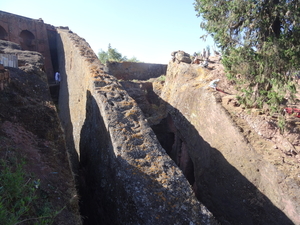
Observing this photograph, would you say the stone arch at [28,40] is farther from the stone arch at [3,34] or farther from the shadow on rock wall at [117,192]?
the shadow on rock wall at [117,192]

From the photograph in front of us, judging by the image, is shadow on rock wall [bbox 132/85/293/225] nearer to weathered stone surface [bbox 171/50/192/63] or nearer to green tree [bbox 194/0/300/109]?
green tree [bbox 194/0/300/109]

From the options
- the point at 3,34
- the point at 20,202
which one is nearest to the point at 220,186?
the point at 20,202

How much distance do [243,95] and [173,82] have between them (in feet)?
14.0

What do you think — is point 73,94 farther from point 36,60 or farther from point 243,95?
point 243,95

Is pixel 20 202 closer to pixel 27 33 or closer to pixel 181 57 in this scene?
pixel 181 57

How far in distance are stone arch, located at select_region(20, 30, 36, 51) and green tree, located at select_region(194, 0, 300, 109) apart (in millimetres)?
Result: 9762

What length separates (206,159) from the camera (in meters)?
7.25

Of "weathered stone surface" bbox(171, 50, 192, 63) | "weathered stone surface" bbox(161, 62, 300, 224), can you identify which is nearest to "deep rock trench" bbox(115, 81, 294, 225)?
"weathered stone surface" bbox(161, 62, 300, 224)

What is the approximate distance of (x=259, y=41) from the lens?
6.59m

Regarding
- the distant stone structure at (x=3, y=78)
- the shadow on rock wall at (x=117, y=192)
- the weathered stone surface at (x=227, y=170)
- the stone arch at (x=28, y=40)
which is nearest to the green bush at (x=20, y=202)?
the shadow on rock wall at (x=117, y=192)

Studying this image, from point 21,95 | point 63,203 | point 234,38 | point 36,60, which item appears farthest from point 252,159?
point 36,60

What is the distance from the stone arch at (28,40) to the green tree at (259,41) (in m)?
9.76

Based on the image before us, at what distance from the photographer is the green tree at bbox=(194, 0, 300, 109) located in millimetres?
5883

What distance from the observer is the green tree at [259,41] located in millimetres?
5883
